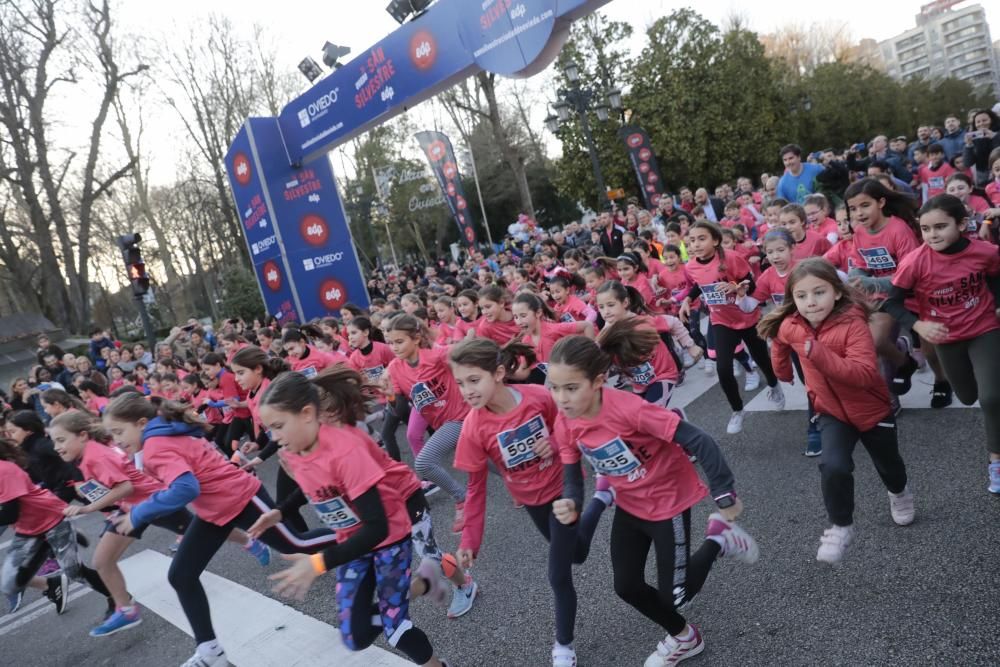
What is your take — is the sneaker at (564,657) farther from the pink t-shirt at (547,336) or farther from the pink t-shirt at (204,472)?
the pink t-shirt at (547,336)

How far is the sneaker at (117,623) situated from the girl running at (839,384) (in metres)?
4.79

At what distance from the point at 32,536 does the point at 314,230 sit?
36.7ft

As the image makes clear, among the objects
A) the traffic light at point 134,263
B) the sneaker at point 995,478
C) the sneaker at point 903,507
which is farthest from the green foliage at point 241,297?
the sneaker at point 995,478

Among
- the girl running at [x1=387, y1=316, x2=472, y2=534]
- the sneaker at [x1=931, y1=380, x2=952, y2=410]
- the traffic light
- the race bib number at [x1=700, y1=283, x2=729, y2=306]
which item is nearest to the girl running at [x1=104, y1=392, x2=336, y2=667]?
the girl running at [x1=387, y1=316, x2=472, y2=534]

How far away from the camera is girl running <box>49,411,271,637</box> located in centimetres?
449

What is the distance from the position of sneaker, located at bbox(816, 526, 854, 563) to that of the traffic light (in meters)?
14.2

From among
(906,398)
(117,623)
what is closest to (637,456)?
(906,398)

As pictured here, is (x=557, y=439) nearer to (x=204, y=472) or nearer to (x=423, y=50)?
(x=204, y=472)

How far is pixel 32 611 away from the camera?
6.24 metres

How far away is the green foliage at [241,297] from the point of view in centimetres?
3023

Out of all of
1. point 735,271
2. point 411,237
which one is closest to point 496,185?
point 411,237

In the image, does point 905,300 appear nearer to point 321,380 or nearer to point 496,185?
point 321,380

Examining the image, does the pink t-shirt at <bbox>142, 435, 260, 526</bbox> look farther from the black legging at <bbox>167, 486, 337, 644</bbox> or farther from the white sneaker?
the white sneaker

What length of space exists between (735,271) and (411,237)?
4121 cm
